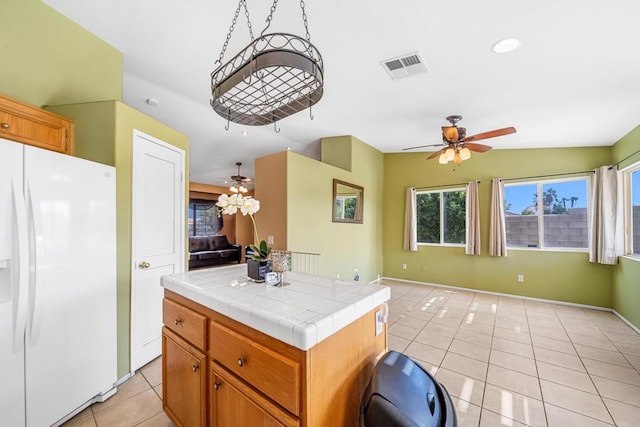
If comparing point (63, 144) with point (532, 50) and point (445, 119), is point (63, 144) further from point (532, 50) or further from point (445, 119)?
point (445, 119)

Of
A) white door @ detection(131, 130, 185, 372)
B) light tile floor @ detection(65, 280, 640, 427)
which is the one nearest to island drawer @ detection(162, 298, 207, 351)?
light tile floor @ detection(65, 280, 640, 427)

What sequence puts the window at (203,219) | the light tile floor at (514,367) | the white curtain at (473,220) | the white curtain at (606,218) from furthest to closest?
the window at (203,219) → the white curtain at (473,220) → the white curtain at (606,218) → the light tile floor at (514,367)

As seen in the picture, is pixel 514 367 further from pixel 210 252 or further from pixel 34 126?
pixel 210 252

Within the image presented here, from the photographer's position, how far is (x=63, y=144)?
2.06 meters

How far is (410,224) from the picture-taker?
225 inches

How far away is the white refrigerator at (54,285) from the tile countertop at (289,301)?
2.25 ft

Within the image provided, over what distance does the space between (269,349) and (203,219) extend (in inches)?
388

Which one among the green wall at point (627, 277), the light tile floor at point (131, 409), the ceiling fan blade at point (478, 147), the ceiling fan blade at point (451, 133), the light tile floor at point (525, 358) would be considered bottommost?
Answer: the light tile floor at point (525, 358)

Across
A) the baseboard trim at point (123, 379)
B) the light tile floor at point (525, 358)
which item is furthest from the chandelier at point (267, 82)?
the light tile floor at point (525, 358)

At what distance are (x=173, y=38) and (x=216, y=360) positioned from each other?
104 inches

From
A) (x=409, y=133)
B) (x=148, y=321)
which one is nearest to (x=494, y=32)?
(x=409, y=133)

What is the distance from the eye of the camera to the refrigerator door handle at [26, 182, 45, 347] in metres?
1.50

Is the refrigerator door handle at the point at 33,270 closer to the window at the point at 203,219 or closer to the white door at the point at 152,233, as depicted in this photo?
the white door at the point at 152,233

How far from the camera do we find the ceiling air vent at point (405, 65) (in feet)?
7.91
